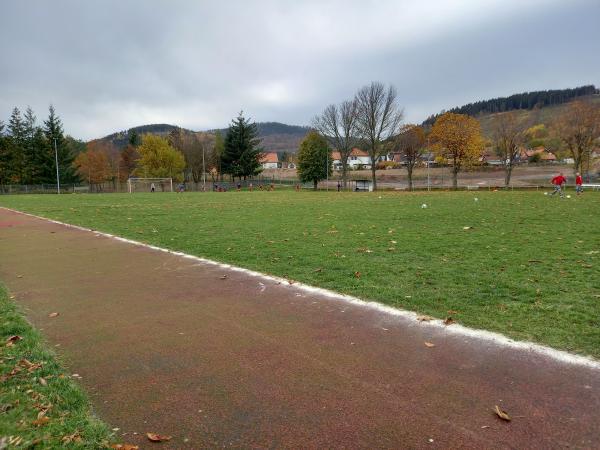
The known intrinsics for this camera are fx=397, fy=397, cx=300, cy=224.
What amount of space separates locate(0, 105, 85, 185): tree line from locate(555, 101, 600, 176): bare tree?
70762mm

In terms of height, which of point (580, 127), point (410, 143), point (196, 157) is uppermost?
point (196, 157)

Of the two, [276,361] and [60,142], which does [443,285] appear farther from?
[60,142]

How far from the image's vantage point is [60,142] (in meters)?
65.6

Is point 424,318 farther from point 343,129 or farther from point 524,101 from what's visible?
point 524,101

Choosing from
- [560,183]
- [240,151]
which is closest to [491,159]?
[240,151]

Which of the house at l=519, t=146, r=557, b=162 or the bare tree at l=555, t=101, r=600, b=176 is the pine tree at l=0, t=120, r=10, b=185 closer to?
the bare tree at l=555, t=101, r=600, b=176

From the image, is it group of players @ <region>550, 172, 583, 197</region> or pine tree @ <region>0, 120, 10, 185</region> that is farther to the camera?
pine tree @ <region>0, 120, 10, 185</region>

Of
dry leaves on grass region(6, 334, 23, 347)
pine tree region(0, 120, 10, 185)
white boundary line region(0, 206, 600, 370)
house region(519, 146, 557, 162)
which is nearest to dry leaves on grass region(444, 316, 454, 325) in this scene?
white boundary line region(0, 206, 600, 370)

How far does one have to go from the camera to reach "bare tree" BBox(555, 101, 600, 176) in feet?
148

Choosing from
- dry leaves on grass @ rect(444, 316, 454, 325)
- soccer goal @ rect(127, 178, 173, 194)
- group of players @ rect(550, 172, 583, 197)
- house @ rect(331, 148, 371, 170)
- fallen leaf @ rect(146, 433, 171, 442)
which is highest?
house @ rect(331, 148, 371, 170)

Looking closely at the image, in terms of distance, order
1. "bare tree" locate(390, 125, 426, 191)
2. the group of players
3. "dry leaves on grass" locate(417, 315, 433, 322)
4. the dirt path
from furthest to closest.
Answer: "bare tree" locate(390, 125, 426, 191) < the group of players < "dry leaves on grass" locate(417, 315, 433, 322) < the dirt path

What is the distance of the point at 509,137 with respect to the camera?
163 feet

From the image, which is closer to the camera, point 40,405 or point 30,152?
point 40,405

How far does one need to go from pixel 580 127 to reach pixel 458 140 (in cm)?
1304
